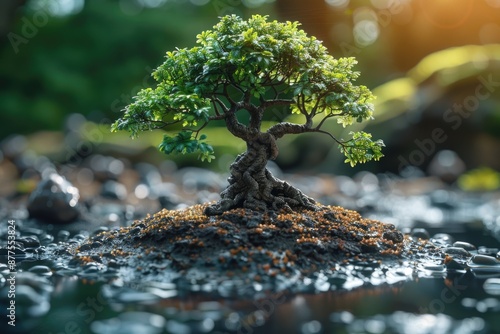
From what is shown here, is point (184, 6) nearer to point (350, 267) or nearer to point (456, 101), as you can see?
point (456, 101)

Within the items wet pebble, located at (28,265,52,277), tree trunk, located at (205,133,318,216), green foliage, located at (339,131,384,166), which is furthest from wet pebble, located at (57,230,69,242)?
green foliage, located at (339,131,384,166)

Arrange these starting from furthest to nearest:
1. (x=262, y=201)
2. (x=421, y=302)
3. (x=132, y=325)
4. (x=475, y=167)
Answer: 1. (x=475, y=167)
2. (x=262, y=201)
3. (x=421, y=302)
4. (x=132, y=325)

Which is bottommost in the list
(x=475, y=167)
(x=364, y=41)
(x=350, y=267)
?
(x=350, y=267)

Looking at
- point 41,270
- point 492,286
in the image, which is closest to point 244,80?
point 41,270

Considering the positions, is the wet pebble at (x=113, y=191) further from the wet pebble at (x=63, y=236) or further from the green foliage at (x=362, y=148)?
the green foliage at (x=362, y=148)

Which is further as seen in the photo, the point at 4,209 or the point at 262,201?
the point at 4,209

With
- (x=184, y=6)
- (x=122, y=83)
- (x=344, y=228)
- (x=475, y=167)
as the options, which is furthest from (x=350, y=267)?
(x=184, y=6)
